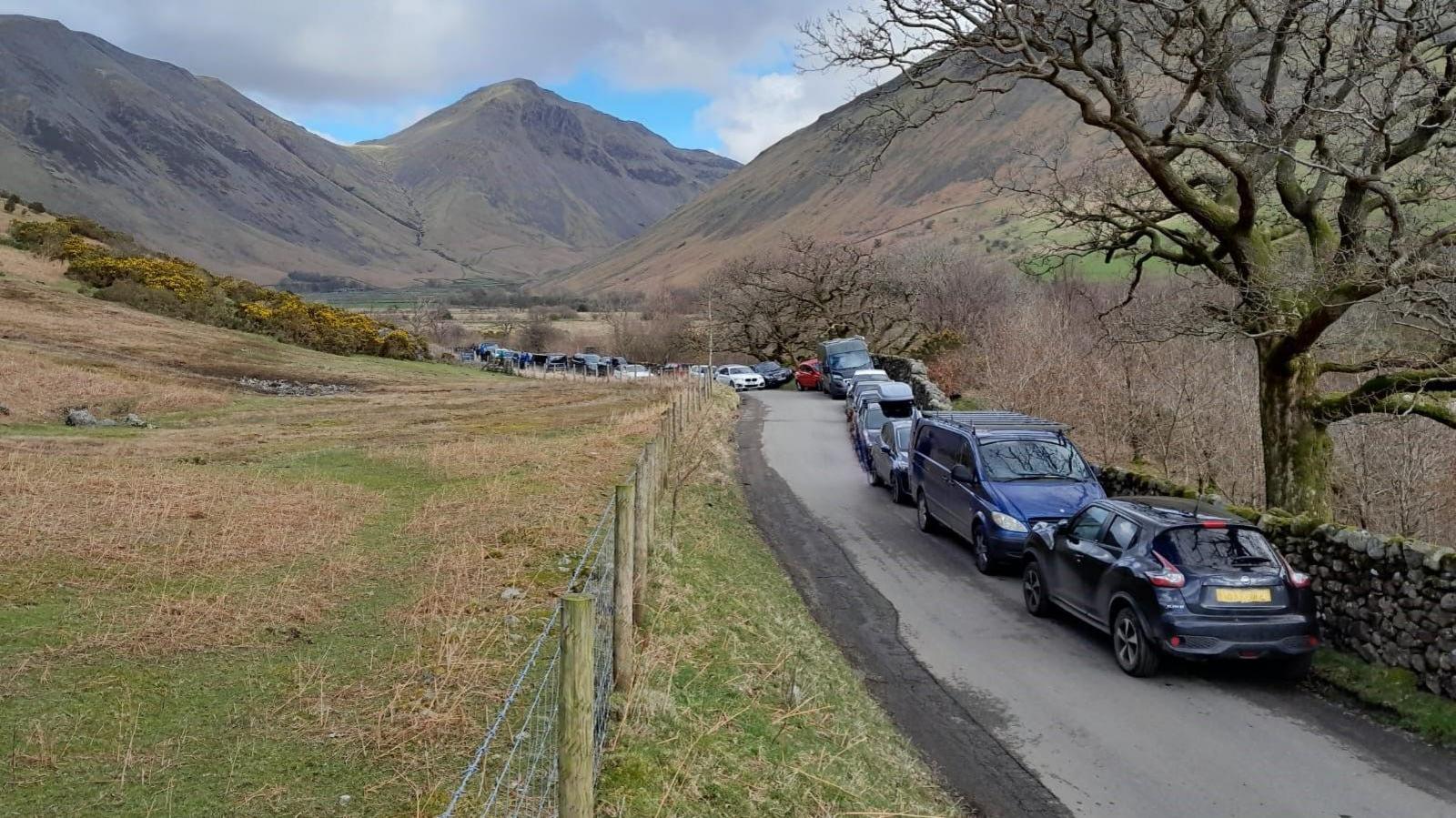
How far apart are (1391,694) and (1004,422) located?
7.50 m

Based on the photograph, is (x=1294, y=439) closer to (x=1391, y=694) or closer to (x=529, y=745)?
(x=1391, y=694)

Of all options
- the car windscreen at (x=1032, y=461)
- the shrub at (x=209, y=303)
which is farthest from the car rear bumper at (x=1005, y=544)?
the shrub at (x=209, y=303)

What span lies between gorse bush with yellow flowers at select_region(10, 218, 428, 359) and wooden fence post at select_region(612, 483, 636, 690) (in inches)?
1751

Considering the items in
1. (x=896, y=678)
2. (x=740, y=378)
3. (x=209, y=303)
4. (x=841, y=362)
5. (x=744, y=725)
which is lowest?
(x=896, y=678)

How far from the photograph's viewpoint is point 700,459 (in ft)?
67.3

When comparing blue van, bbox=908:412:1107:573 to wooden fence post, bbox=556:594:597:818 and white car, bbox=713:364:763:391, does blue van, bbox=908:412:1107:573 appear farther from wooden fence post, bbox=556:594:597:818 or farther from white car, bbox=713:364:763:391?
white car, bbox=713:364:763:391

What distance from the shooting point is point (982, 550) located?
44.4 feet

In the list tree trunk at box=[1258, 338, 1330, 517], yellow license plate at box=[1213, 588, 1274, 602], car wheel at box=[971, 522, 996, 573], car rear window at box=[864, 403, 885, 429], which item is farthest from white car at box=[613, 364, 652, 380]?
yellow license plate at box=[1213, 588, 1274, 602]

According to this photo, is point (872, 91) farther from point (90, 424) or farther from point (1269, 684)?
point (90, 424)

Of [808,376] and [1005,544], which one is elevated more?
[808,376]

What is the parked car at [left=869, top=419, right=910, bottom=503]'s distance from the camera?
18.8 meters

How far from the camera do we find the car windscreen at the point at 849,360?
4250 cm

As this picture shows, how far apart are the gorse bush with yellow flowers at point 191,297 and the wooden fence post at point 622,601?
44484mm

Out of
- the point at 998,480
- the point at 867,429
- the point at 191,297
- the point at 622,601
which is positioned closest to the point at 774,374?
the point at 191,297
